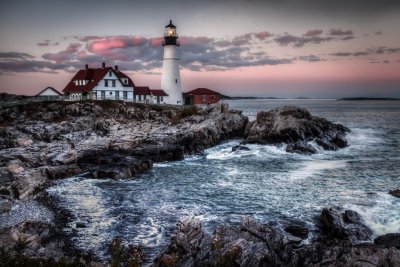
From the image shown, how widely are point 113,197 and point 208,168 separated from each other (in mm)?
12448

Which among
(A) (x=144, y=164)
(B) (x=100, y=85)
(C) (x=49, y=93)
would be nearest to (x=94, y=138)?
(A) (x=144, y=164)

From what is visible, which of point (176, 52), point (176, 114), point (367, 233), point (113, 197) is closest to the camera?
point (367, 233)

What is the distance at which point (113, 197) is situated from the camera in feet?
80.8

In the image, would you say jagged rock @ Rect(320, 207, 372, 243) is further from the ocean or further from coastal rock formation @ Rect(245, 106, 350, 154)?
coastal rock formation @ Rect(245, 106, 350, 154)

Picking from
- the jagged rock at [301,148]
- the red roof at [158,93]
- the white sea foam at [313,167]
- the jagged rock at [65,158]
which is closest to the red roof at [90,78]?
the red roof at [158,93]

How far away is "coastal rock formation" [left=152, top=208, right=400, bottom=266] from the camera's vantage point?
1345 cm

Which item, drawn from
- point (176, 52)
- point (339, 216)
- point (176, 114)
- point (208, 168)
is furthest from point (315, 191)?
point (176, 52)

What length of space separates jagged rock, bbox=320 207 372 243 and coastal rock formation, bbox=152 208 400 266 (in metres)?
0.33

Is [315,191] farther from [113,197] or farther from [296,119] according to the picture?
[296,119]

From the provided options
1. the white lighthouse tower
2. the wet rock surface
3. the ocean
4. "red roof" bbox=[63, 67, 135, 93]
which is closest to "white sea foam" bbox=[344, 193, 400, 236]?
the ocean

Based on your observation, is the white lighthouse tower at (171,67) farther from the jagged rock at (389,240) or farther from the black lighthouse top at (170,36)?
the jagged rock at (389,240)

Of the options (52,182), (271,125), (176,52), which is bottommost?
(52,182)

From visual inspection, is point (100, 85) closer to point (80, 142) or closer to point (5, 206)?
point (80, 142)

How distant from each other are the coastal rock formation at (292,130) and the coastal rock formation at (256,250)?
29334 millimetres
